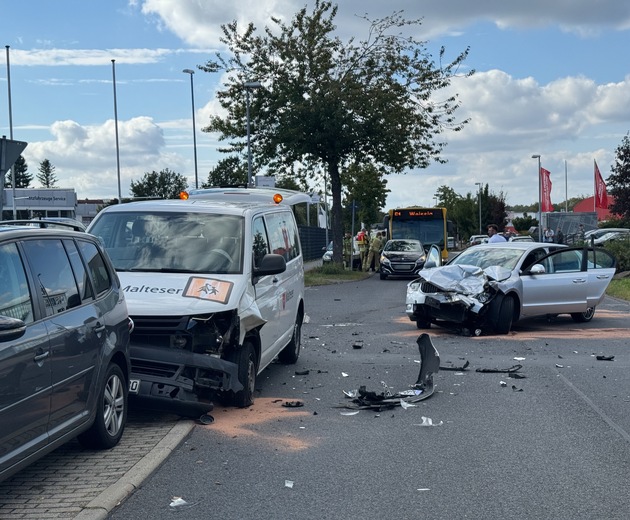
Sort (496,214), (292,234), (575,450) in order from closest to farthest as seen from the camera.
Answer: (575,450)
(292,234)
(496,214)

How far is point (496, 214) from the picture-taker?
9881 centimetres

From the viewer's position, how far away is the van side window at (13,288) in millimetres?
5180

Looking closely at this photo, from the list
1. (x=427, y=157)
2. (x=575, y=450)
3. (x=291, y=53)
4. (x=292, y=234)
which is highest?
(x=291, y=53)

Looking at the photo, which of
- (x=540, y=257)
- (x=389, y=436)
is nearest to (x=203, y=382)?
(x=389, y=436)

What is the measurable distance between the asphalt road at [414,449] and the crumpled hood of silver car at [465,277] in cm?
240

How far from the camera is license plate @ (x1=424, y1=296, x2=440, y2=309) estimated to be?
1473cm

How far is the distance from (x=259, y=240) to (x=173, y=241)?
3.12 feet

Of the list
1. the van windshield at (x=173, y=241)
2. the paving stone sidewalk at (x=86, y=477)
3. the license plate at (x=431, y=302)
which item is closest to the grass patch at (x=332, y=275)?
the license plate at (x=431, y=302)

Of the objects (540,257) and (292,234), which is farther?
(540,257)

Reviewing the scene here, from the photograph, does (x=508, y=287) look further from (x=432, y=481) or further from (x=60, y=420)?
(x=60, y=420)

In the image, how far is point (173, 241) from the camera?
359 inches

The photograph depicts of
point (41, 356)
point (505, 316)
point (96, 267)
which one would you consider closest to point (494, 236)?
point (505, 316)

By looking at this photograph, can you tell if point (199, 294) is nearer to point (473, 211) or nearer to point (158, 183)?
point (158, 183)

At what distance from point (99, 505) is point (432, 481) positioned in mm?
2212
